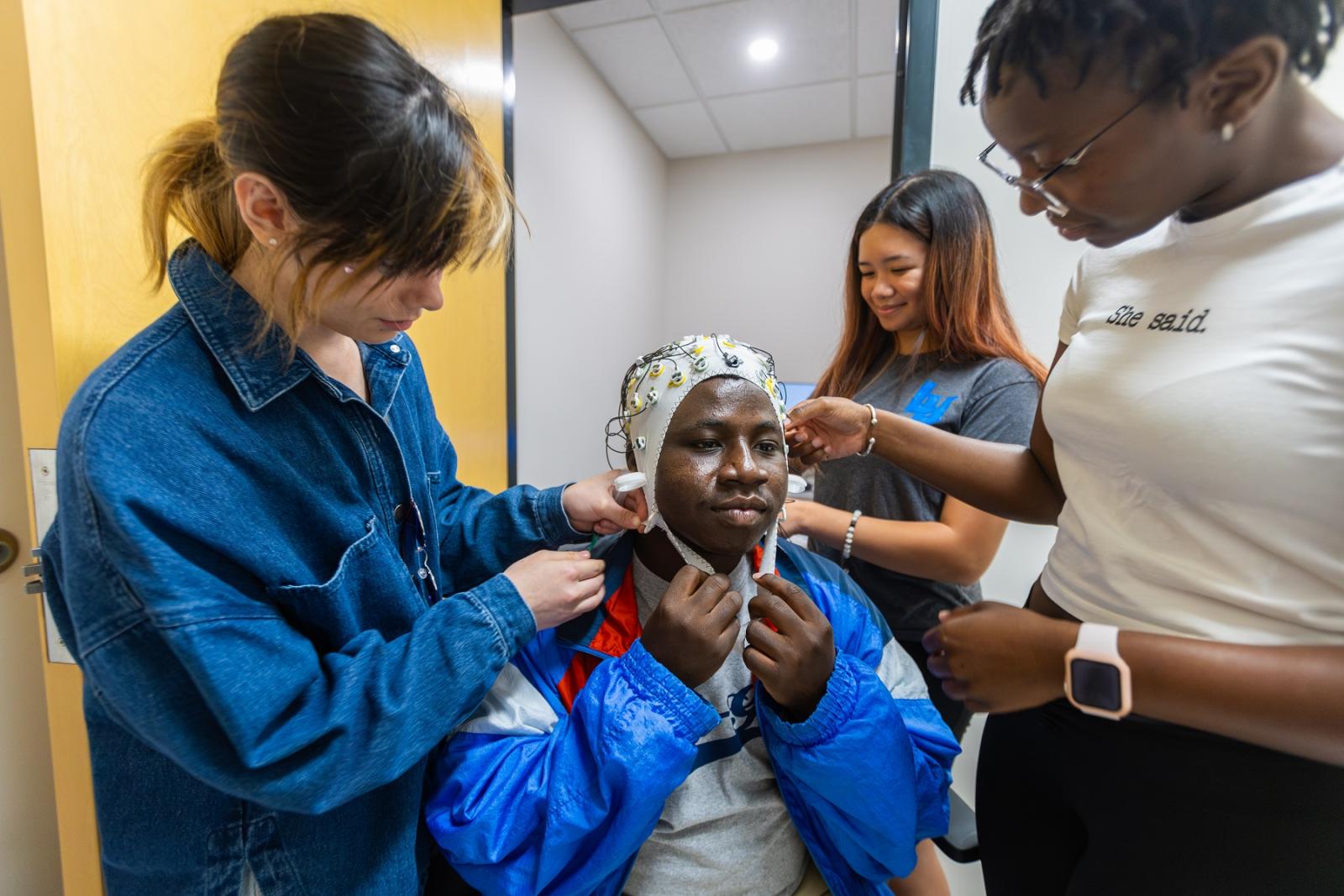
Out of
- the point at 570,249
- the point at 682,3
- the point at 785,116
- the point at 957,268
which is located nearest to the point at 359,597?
the point at 957,268

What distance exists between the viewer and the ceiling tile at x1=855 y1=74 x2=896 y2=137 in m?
3.14

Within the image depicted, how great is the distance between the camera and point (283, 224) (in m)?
0.65

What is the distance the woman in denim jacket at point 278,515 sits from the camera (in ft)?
1.89

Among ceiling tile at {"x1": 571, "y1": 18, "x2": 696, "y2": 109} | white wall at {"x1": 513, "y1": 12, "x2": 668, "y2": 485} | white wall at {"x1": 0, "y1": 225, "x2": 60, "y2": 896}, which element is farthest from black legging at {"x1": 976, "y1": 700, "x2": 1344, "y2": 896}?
ceiling tile at {"x1": 571, "y1": 18, "x2": 696, "y2": 109}

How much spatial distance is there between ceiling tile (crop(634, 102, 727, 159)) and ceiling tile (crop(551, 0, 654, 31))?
0.81 metres

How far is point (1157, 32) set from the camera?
1.48 ft

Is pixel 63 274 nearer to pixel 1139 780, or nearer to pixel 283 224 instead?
pixel 283 224

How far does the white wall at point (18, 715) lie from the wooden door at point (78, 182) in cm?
4

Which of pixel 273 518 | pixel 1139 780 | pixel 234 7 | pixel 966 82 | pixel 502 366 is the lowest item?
pixel 1139 780

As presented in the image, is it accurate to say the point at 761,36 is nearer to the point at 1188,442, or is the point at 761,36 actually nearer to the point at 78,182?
the point at 78,182

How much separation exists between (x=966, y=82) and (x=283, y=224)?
2.42ft

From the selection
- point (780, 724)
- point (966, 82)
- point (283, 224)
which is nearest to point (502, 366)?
point (283, 224)

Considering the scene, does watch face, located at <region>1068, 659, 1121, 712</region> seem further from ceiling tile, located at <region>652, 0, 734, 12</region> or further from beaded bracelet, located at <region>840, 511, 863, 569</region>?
ceiling tile, located at <region>652, 0, 734, 12</region>

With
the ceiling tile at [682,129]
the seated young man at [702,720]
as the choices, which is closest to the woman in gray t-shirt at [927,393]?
the seated young man at [702,720]
